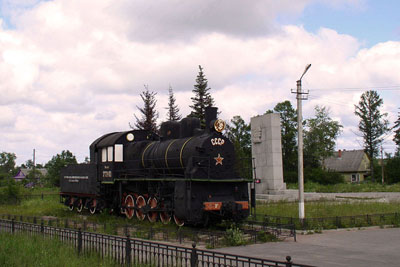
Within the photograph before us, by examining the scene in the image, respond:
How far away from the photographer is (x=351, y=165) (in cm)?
7888

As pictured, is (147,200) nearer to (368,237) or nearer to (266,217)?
(266,217)

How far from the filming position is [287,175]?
54.5 m

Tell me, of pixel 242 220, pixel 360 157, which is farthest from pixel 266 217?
pixel 360 157

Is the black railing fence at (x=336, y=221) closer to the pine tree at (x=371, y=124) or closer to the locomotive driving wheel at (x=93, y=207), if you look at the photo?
the locomotive driving wheel at (x=93, y=207)

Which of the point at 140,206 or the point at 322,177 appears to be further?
the point at 322,177

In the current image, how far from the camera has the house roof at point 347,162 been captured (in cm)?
7816

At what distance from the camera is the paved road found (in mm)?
10859

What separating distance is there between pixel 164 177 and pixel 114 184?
4777 millimetres

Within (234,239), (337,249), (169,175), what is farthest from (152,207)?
(337,249)

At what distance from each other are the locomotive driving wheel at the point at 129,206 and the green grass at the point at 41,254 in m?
7.93

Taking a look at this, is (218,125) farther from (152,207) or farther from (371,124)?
(371,124)

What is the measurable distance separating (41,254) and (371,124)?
6396 centimetres

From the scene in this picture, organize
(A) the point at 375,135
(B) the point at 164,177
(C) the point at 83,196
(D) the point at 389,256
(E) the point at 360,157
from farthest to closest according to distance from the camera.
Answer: (E) the point at 360,157
(A) the point at 375,135
(C) the point at 83,196
(B) the point at 164,177
(D) the point at 389,256

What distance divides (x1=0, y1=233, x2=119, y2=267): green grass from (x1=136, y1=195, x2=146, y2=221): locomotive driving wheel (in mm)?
7119
